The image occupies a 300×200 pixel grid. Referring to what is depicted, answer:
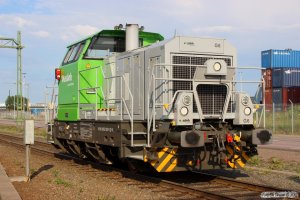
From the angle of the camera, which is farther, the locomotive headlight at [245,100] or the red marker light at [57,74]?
the red marker light at [57,74]

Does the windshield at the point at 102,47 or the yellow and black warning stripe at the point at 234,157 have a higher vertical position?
the windshield at the point at 102,47

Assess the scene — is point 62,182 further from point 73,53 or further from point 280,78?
point 280,78

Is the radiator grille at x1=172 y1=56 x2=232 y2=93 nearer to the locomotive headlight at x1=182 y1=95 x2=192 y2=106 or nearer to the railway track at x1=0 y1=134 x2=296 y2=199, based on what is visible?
the locomotive headlight at x1=182 y1=95 x2=192 y2=106

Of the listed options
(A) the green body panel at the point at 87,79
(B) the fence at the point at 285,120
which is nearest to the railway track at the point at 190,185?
(A) the green body panel at the point at 87,79

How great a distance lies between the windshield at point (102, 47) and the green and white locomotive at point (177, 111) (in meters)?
0.67

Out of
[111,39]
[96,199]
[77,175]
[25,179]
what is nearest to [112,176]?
[77,175]

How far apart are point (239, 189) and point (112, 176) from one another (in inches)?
133

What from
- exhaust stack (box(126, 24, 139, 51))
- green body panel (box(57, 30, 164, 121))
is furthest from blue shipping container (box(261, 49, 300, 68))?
exhaust stack (box(126, 24, 139, 51))

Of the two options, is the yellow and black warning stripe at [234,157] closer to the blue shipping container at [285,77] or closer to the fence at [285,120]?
the fence at [285,120]

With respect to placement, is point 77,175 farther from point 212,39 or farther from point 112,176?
point 212,39

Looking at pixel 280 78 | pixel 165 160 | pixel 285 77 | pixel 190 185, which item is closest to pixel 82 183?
pixel 165 160

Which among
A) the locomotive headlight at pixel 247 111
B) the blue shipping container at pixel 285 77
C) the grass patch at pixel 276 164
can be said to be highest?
the blue shipping container at pixel 285 77

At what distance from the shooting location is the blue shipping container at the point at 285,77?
44469 mm

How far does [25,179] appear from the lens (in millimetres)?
9945
